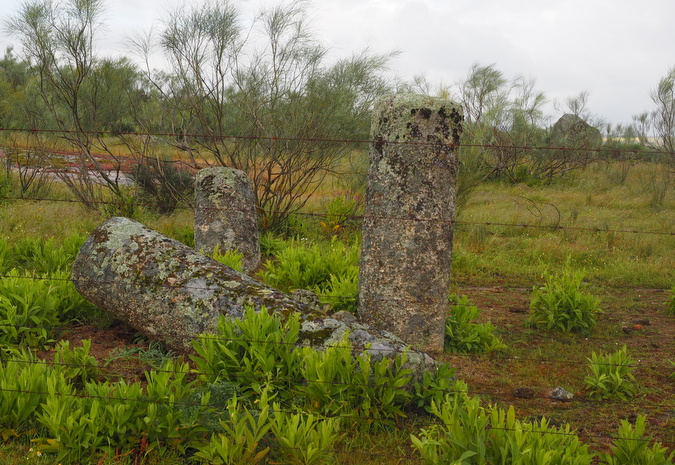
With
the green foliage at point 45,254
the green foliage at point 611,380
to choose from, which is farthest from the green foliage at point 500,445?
the green foliage at point 45,254

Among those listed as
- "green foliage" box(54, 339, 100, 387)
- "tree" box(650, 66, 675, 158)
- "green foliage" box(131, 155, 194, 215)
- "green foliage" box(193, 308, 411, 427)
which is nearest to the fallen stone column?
"green foliage" box(193, 308, 411, 427)

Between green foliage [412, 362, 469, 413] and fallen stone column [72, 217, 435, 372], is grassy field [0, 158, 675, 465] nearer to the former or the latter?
green foliage [412, 362, 469, 413]

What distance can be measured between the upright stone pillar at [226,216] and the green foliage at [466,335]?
3426 mm

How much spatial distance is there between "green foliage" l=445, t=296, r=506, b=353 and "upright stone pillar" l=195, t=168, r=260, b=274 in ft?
11.2

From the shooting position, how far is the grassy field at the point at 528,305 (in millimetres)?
3717

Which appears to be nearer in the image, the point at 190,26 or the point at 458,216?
the point at 190,26

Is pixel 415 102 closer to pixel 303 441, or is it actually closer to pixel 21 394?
pixel 303 441

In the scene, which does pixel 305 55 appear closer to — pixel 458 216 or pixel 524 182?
pixel 458 216

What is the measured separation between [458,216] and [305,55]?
4166 mm

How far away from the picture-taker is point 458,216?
11273 mm

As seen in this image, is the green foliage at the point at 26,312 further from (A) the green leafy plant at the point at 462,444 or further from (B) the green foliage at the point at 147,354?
(A) the green leafy plant at the point at 462,444

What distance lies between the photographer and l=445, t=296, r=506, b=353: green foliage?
5086 mm

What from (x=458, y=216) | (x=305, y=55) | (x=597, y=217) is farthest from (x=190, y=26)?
(x=597, y=217)

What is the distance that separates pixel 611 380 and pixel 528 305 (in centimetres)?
252
